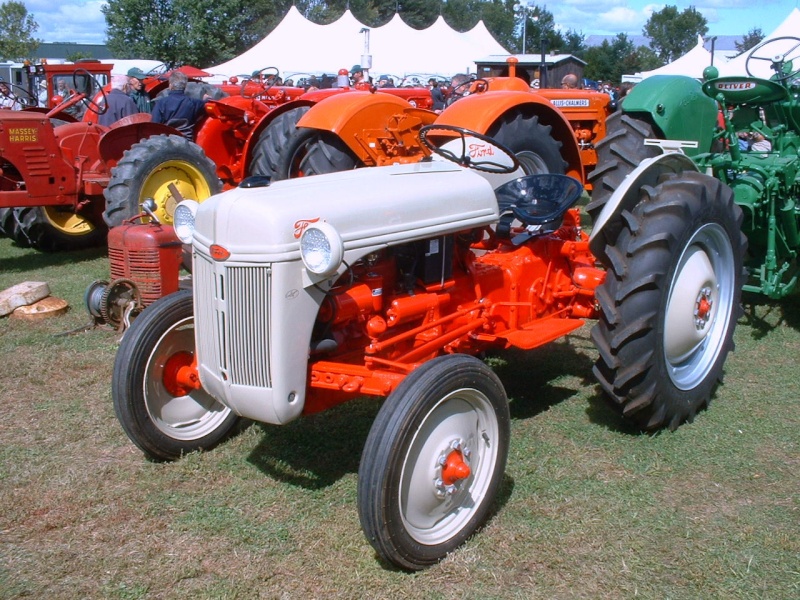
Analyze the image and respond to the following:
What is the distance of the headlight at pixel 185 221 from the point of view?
319cm

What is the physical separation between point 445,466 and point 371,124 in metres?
3.89

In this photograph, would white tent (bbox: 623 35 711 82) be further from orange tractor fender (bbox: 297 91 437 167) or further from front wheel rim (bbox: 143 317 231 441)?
front wheel rim (bbox: 143 317 231 441)

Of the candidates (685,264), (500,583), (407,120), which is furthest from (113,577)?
(407,120)

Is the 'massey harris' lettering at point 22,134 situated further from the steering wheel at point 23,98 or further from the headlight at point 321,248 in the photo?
the headlight at point 321,248

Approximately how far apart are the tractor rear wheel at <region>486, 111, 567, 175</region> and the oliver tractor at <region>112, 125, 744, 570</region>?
1834mm

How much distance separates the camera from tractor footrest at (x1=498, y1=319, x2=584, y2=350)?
11.9ft

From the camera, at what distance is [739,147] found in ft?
18.0

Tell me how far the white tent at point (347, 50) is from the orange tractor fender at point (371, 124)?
22.8 meters

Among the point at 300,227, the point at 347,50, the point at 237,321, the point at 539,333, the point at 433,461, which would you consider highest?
the point at 347,50

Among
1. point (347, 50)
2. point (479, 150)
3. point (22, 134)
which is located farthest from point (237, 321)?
point (347, 50)

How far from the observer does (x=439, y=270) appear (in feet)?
11.1

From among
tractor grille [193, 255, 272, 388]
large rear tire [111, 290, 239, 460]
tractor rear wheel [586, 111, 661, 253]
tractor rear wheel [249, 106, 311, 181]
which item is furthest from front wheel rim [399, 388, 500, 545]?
tractor rear wheel [249, 106, 311, 181]

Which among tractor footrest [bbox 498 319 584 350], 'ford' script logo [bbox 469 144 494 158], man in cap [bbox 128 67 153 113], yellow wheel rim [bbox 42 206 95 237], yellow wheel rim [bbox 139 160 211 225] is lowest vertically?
yellow wheel rim [bbox 42 206 95 237]

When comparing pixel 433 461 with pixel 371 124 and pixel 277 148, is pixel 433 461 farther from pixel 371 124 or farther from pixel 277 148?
pixel 277 148
